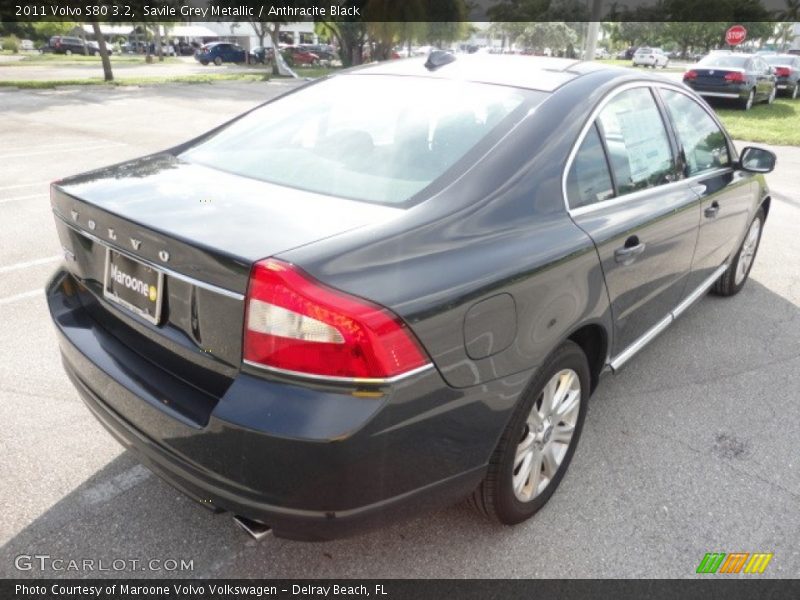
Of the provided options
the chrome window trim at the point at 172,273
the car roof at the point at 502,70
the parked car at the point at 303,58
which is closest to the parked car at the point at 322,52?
the parked car at the point at 303,58

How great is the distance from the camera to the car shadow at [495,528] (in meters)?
2.30

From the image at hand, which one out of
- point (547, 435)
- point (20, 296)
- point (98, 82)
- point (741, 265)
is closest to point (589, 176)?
point (547, 435)

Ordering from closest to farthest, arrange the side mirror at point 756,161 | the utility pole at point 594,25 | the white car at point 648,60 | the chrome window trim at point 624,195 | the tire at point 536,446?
the tire at point 536,446 → the chrome window trim at point 624,195 → the side mirror at point 756,161 → the utility pole at point 594,25 → the white car at point 648,60

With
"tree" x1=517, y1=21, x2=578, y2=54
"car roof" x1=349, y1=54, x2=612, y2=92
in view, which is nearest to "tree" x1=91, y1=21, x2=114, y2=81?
"car roof" x1=349, y1=54, x2=612, y2=92

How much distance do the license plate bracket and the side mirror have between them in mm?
3593

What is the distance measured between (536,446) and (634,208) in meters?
1.12

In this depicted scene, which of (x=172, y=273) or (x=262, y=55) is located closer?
(x=172, y=273)

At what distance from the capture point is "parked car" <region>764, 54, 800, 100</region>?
22.4m

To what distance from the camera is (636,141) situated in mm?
2990

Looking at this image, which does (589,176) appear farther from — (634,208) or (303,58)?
(303,58)

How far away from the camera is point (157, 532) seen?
2.40 m

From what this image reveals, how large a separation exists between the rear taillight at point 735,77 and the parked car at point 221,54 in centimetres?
3597

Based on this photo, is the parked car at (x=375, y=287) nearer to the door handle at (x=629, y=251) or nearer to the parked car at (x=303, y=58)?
the door handle at (x=629, y=251)

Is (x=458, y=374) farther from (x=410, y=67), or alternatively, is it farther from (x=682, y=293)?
(x=682, y=293)
